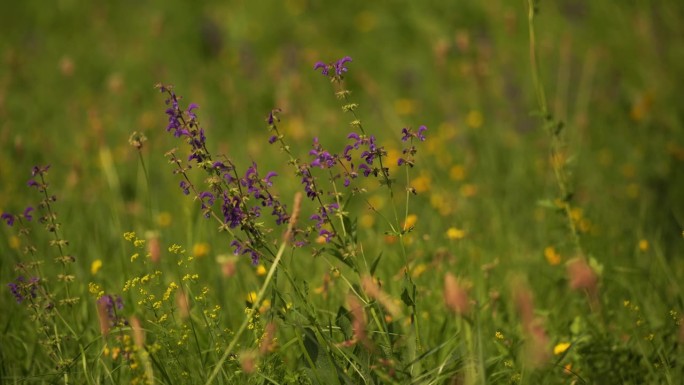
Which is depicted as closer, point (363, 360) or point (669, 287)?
point (363, 360)

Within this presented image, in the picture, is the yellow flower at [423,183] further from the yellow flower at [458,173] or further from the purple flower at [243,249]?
the purple flower at [243,249]

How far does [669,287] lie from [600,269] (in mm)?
454

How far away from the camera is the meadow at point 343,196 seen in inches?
69.8

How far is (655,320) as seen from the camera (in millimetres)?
2188

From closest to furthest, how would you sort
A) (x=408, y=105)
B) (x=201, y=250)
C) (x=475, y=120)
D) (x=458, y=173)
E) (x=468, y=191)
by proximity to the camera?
1. (x=201, y=250)
2. (x=468, y=191)
3. (x=458, y=173)
4. (x=475, y=120)
5. (x=408, y=105)

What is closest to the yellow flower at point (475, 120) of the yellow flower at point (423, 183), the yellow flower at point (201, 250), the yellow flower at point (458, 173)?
the yellow flower at point (458, 173)

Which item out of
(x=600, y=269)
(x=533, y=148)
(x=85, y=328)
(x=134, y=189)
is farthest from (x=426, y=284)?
(x=134, y=189)

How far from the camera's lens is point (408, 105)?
4609 millimetres

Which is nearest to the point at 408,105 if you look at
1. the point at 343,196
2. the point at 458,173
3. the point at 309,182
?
the point at 458,173

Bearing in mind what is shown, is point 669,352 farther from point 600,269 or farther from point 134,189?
point 134,189

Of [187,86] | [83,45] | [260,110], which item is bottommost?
[260,110]

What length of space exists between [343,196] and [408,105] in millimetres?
2696

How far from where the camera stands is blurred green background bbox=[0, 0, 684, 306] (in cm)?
316

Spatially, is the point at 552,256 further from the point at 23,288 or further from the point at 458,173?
the point at 23,288
